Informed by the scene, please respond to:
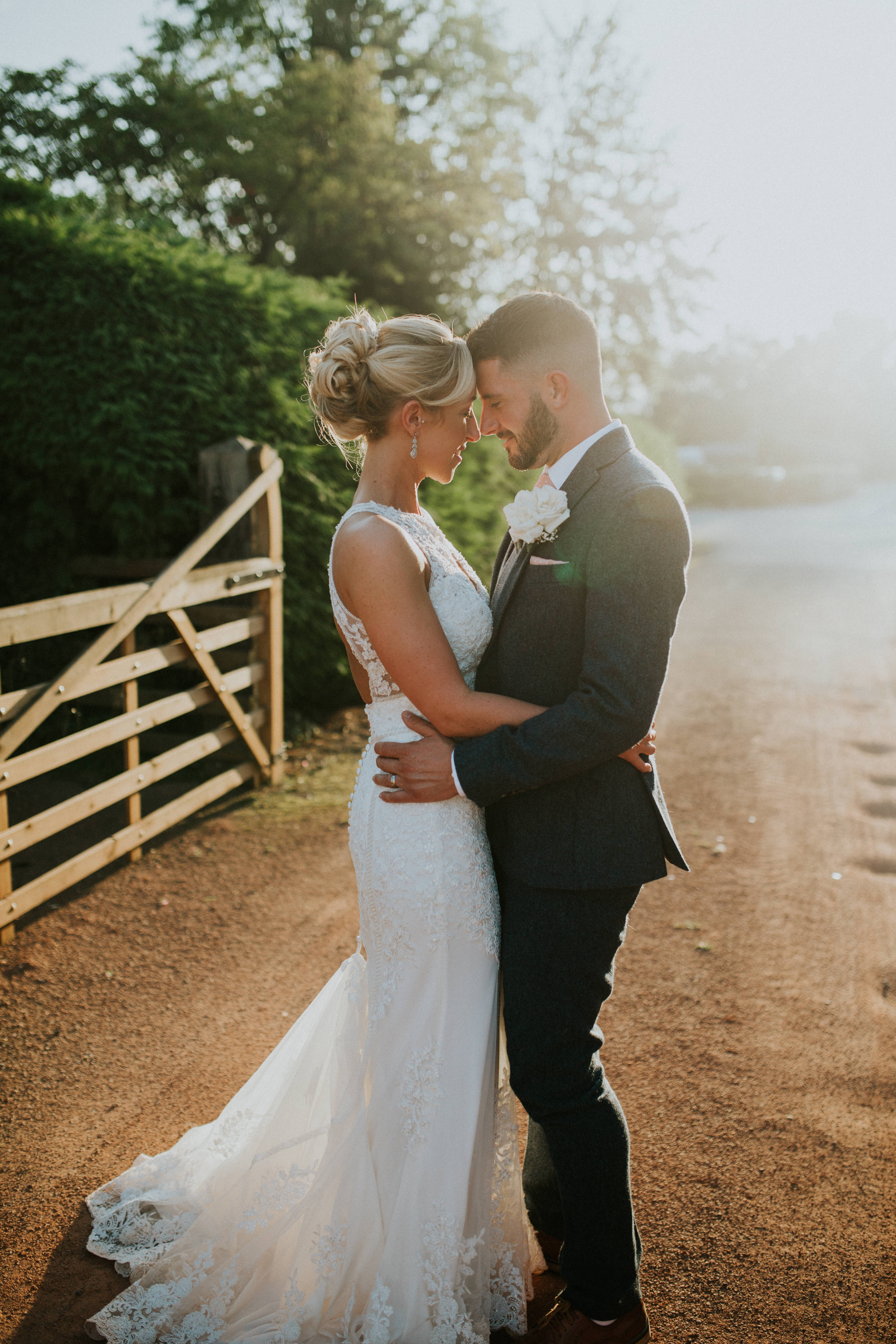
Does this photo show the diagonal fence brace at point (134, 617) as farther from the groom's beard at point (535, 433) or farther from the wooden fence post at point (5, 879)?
the groom's beard at point (535, 433)

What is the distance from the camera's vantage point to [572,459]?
2352mm

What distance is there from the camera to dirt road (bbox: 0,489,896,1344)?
8.84 feet

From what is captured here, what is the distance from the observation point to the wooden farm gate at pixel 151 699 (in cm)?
425

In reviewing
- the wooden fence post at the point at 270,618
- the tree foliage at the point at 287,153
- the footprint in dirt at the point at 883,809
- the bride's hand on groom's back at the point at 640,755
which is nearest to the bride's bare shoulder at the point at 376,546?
the bride's hand on groom's back at the point at 640,755

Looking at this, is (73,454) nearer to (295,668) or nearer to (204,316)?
(204,316)

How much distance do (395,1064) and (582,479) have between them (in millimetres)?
1546

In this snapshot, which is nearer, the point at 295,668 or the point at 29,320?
the point at 29,320

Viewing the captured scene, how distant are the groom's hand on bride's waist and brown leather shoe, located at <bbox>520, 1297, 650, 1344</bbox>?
1.32 meters

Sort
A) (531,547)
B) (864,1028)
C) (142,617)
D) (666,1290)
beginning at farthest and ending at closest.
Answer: (142,617)
(864,1028)
(666,1290)
(531,547)

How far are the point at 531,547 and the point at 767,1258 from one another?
7.04 ft

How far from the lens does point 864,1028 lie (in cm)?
391

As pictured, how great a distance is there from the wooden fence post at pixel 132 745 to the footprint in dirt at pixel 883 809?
4.55 m

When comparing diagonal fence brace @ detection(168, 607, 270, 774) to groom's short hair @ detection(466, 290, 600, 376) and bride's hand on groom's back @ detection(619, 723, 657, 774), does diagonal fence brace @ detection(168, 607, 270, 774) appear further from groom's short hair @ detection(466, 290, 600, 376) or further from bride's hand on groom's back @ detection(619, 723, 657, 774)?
bride's hand on groom's back @ detection(619, 723, 657, 774)

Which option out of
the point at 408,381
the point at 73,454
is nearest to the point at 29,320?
the point at 73,454
